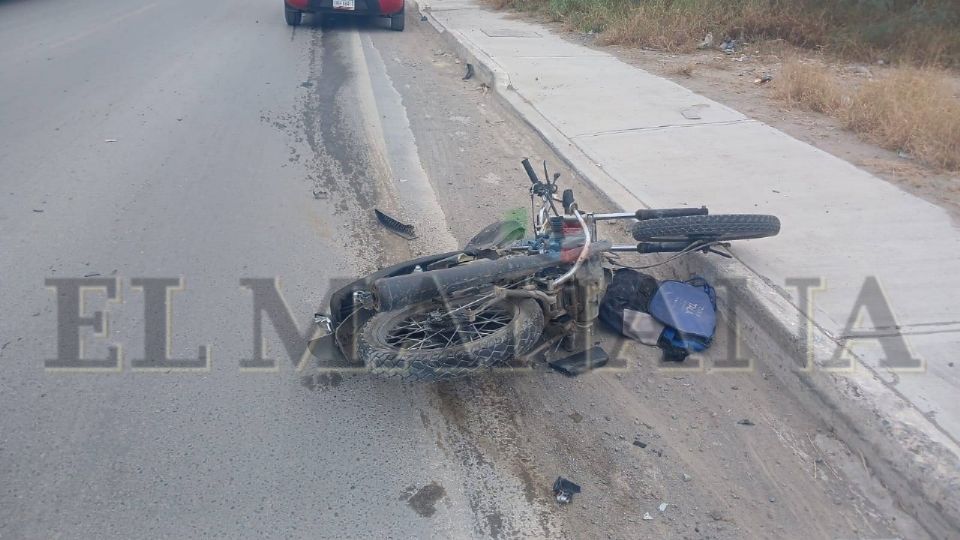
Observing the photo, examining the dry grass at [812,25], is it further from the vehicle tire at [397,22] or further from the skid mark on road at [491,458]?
the skid mark on road at [491,458]

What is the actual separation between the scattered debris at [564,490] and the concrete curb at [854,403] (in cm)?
128

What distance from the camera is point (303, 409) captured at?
375 cm

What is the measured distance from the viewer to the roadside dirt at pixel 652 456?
10.2 ft

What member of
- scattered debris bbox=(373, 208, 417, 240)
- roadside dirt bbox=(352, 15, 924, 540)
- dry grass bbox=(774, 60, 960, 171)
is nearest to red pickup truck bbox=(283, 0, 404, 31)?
dry grass bbox=(774, 60, 960, 171)

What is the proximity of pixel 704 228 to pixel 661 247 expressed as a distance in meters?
0.27

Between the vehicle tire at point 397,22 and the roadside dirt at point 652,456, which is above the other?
the vehicle tire at point 397,22

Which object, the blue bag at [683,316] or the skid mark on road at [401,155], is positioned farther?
the skid mark on road at [401,155]

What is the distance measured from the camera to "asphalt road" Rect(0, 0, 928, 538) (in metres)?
3.12

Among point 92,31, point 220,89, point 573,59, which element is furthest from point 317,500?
point 92,31

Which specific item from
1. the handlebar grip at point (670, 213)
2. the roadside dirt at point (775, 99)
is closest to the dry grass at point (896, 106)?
the roadside dirt at point (775, 99)

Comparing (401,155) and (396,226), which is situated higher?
(401,155)

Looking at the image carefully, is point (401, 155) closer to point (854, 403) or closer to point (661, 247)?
point (661, 247)

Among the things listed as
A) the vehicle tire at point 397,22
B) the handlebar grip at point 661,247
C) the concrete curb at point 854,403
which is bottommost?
the concrete curb at point 854,403

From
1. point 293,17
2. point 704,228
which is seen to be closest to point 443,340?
point 704,228
